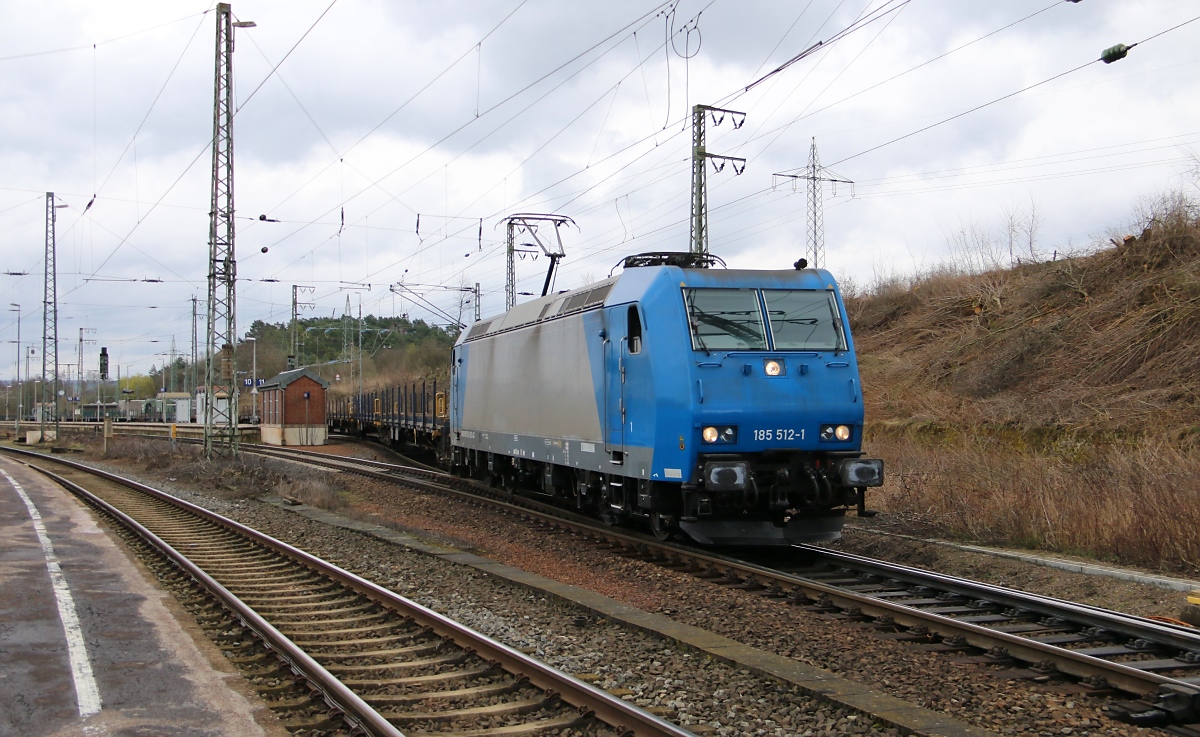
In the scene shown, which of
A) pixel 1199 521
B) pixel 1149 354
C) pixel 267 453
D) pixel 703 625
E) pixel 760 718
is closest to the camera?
pixel 760 718

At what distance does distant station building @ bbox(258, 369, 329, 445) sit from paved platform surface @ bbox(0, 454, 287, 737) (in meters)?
29.6

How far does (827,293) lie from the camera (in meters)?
11.8

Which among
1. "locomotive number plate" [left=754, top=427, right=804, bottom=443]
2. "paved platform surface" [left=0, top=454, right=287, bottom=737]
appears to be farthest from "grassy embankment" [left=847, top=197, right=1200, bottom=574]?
"paved platform surface" [left=0, top=454, right=287, bottom=737]

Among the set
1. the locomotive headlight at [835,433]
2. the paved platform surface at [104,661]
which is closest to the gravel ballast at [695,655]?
the paved platform surface at [104,661]

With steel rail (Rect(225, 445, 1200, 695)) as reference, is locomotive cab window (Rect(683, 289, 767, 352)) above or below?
above

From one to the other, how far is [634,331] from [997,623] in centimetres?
523

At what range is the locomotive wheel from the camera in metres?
12.0

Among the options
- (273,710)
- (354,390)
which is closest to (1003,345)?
(273,710)

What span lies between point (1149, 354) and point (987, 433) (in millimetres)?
3242

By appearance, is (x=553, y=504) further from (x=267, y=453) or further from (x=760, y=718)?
(x=267, y=453)

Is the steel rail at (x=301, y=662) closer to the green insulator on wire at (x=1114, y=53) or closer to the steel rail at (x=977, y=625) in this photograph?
the steel rail at (x=977, y=625)

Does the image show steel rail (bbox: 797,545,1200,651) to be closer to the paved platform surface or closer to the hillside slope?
the paved platform surface

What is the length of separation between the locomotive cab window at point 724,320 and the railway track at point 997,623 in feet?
8.11

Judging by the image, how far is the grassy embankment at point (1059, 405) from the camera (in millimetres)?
10977
